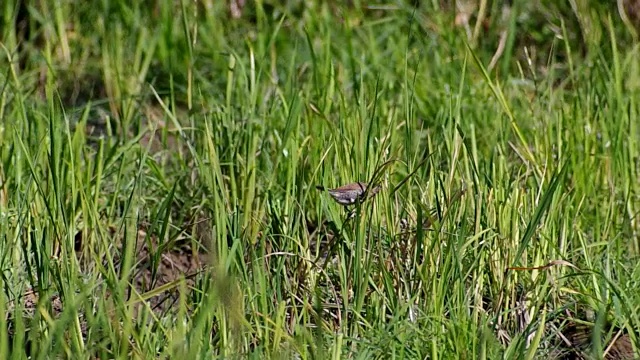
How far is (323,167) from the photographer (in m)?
2.59

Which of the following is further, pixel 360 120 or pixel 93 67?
pixel 93 67

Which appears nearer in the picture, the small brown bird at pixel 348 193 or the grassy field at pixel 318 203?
the grassy field at pixel 318 203

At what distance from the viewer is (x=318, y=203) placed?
2.73 metres

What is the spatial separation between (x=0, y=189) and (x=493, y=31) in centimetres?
215

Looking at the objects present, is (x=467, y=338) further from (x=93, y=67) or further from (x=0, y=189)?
(x=93, y=67)

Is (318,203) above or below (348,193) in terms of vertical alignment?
below

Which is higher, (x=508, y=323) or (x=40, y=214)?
(x=40, y=214)

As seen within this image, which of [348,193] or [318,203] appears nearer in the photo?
[348,193]

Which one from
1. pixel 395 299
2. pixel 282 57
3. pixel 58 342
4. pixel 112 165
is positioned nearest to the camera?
pixel 58 342

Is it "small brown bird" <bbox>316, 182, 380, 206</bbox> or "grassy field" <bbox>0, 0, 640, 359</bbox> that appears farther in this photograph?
"small brown bird" <bbox>316, 182, 380, 206</bbox>

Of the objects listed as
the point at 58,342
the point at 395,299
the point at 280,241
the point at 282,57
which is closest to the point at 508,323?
the point at 395,299

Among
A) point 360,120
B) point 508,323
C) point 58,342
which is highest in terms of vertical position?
point 360,120

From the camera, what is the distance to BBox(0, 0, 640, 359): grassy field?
2066 millimetres

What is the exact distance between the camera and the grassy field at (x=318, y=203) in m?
2.07
